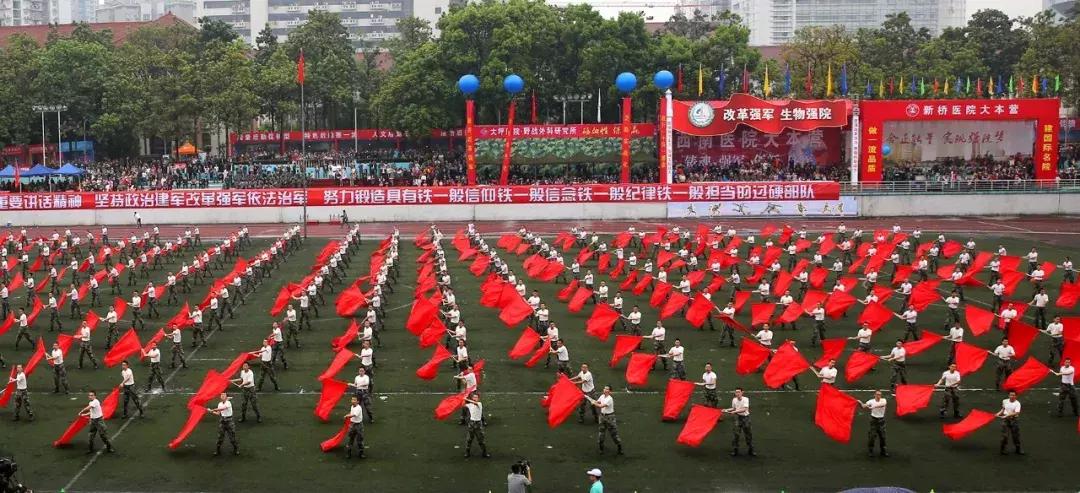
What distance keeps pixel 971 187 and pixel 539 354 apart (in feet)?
137

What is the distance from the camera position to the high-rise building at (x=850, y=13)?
486 ft

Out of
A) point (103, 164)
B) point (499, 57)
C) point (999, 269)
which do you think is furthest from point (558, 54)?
point (999, 269)

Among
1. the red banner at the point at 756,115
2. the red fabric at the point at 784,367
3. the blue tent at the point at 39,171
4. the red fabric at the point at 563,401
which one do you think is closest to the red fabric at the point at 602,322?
the red fabric at the point at 784,367

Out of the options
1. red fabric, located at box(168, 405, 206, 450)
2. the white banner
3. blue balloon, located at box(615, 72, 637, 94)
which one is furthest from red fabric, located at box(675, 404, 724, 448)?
blue balloon, located at box(615, 72, 637, 94)

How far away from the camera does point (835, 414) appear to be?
19.0 m

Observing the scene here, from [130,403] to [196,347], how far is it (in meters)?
5.47

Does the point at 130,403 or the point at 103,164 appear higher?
the point at 103,164

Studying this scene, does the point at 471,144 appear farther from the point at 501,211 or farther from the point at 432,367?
the point at 432,367

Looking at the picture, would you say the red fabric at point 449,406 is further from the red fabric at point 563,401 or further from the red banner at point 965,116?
the red banner at point 965,116

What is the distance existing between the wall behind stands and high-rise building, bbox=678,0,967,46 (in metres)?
90.0

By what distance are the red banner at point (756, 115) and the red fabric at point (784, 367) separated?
40.9 m

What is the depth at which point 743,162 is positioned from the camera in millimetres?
66062

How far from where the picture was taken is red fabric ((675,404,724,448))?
18.8 meters

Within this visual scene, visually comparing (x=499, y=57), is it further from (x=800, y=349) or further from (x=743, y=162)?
(x=800, y=349)
